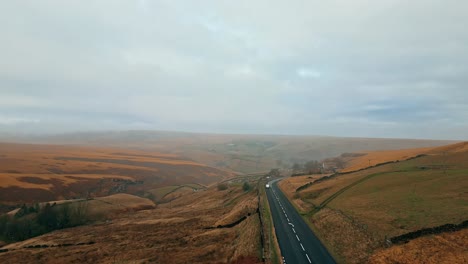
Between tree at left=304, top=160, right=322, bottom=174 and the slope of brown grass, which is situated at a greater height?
the slope of brown grass

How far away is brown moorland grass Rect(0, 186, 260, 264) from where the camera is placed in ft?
142

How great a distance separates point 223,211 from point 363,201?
33.5 meters

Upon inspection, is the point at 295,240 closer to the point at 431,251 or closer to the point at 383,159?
the point at 431,251

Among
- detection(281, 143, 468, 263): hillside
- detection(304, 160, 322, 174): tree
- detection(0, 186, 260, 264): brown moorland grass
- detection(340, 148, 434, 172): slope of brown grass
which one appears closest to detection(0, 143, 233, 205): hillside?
detection(0, 186, 260, 264): brown moorland grass

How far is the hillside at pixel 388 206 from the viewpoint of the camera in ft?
119

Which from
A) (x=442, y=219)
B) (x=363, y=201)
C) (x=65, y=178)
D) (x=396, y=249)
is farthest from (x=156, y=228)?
(x=65, y=178)

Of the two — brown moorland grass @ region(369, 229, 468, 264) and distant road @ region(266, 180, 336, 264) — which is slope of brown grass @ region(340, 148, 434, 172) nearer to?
distant road @ region(266, 180, 336, 264)

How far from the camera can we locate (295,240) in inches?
1709

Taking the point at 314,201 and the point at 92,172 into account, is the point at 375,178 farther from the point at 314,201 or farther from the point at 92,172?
the point at 92,172

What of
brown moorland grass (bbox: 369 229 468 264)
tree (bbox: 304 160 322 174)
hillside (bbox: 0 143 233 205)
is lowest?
hillside (bbox: 0 143 233 205)

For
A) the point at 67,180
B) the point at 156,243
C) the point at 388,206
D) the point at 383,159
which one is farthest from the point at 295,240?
the point at 67,180

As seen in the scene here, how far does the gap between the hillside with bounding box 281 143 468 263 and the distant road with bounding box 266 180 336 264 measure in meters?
2.03

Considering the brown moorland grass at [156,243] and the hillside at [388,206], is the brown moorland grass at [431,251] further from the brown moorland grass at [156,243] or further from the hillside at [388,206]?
the brown moorland grass at [156,243]

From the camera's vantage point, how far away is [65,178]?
153 meters
